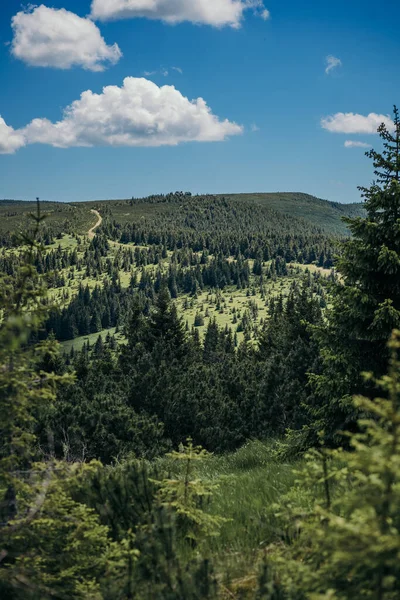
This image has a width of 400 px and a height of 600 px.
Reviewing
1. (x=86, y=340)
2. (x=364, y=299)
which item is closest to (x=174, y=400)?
(x=364, y=299)

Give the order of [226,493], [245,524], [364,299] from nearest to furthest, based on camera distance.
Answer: [245,524], [226,493], [364,299]

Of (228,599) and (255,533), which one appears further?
(255,533)

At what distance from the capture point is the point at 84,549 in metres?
4.58

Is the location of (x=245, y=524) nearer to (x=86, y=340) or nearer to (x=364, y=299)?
(x=364, y=299)

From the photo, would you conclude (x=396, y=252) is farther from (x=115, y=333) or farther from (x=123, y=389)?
(x=115, y=333)

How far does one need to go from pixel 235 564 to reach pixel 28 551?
82.7 inches

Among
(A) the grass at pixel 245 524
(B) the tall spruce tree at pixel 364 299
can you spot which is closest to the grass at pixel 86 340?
(B) the tall spruce tree at pixel 364 299

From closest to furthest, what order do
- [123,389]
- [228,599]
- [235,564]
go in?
[228,599] < [235,564] < [123,389]

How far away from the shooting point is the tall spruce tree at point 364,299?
36.7ft

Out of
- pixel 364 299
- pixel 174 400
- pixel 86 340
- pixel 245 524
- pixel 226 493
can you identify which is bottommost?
pixel 86 340

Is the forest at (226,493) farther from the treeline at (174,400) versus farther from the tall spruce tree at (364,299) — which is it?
the treeline at (174,400)

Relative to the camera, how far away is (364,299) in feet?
35.6

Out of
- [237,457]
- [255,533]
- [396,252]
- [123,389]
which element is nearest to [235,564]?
[255,533]

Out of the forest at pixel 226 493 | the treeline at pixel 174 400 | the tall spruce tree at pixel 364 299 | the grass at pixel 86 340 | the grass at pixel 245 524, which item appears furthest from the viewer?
the grass at pixel 86 340
